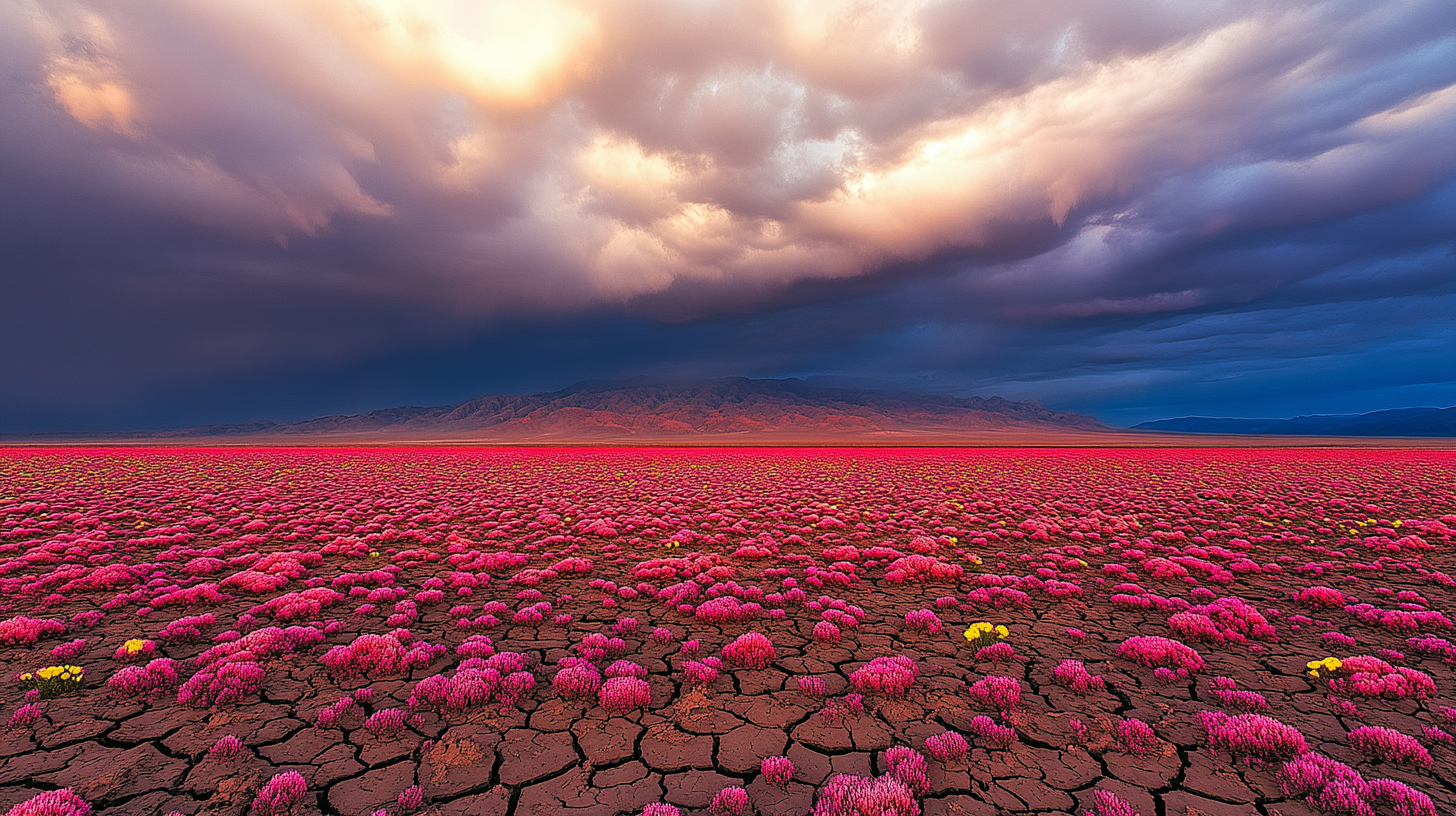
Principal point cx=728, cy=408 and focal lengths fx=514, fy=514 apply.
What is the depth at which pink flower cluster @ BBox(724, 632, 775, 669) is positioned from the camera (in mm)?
7297

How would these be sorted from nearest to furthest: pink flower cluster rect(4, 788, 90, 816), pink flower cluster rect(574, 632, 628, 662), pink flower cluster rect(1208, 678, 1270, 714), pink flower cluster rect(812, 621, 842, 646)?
pink flower cluster rect(4, 788, 90, 816) < pink flower cluster rect(1208, 678, 1270, 714) < pink flower cluster rect(574, 632, 628, 662) < pink flower cluster rect(812, 621, 842, 646)

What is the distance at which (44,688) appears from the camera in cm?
598

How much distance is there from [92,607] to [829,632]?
1298 cm

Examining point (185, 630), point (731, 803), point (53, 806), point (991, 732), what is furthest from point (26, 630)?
point (991, 732)

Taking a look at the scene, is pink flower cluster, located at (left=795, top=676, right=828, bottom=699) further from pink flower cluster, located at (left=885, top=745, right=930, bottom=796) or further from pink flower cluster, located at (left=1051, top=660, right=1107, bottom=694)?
Answer: pink flower cluster, located at (left=1051, top=660, right=1107, bottom=694)

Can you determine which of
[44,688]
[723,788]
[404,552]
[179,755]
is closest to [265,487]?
[404,552]

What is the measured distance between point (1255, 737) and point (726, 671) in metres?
5.67

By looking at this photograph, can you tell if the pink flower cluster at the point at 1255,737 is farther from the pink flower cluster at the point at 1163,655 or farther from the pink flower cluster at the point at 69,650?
the pink flower cluster at the point at 69,650

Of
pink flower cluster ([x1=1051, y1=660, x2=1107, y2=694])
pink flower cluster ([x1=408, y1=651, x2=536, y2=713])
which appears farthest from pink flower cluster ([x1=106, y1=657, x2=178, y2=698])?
pink flower cluster ([x1=1051, y1=660, x2=1107, y2=694])

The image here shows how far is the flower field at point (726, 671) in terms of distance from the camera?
4641mm

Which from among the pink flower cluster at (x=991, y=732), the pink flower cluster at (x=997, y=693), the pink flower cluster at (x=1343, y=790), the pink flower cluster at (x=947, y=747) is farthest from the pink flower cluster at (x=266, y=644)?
the pink flower cluster at (x=1343, y=790)

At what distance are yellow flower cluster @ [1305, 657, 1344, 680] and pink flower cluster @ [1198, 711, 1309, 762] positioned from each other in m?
2.20

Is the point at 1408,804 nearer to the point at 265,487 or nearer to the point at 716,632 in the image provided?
the point at 716,632

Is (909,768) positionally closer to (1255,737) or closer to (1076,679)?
(1076,679)
